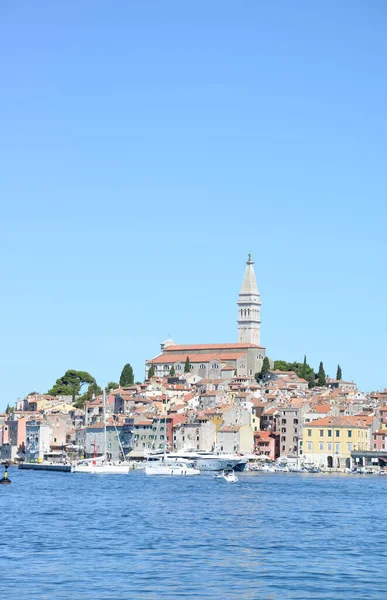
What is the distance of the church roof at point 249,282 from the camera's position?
580 ft

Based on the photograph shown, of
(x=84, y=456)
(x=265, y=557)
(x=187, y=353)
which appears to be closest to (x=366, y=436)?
(x=84, y=456)

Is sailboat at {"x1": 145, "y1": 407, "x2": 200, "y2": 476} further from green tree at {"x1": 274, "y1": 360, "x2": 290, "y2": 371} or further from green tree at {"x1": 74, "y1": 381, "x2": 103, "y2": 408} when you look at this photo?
green tree at {"x1": 274, "y1": 360, "x2": 290, "y2": 371}

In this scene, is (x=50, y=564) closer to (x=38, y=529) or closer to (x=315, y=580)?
(x=315, y=580)

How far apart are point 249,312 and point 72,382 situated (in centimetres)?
2817

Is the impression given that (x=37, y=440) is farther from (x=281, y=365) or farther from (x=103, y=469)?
(x=281, y=365)

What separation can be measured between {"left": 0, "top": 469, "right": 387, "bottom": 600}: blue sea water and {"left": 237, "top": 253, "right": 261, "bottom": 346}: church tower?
10947 centimetres

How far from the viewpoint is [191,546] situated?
36.6 meters

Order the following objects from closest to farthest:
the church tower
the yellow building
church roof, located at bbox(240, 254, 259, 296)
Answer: the yellow building, the church tower, church roof, located at bbox(240, 254, 259, 296)

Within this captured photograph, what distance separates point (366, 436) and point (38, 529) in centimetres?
7387

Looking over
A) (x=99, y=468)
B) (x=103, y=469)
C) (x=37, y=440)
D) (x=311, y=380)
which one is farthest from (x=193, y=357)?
(x=103, y=469)

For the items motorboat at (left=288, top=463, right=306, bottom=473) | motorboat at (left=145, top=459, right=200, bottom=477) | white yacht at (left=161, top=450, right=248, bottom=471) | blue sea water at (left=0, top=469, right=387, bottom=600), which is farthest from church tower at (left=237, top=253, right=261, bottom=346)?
blue sea water at (left=0, top=469, right=387, bottom=600)

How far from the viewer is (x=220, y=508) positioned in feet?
174

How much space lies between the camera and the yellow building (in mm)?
109812

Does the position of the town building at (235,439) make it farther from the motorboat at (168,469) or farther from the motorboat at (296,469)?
the motorboat at (168,469)
